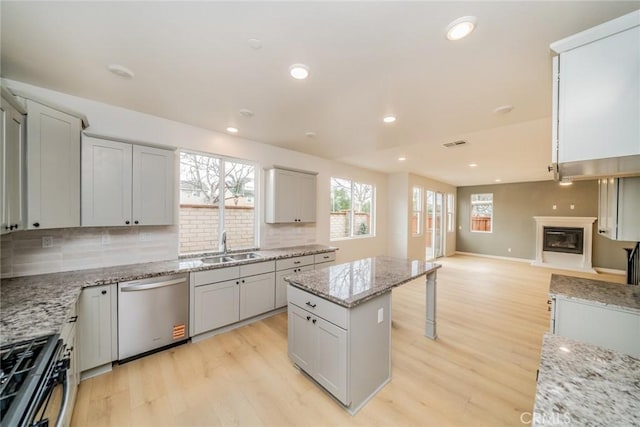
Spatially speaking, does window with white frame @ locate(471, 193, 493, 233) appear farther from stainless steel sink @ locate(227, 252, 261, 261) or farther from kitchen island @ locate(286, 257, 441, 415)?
stainless steel sink @ locate(227, 252, 261, 261)

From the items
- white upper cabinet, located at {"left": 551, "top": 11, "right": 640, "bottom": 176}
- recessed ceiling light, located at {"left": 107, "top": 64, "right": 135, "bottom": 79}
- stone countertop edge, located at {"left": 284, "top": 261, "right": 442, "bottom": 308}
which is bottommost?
stone countertop edge, located at {"left": 284, "top": 261, "right": 442, "bottom": 308}

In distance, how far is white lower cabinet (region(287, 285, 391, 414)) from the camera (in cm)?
178

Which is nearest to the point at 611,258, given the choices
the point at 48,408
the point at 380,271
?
the point at 380,271

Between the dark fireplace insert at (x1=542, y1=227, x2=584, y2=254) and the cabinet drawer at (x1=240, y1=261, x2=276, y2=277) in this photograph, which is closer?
the cabinet drawer at (x1=240, y1=261, x2=276, y2=277)

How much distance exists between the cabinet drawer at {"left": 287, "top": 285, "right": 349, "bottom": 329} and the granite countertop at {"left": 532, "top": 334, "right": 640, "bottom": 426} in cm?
108

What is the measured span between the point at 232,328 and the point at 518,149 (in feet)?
17.7

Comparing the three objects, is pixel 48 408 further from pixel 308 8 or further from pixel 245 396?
pixel 308 8

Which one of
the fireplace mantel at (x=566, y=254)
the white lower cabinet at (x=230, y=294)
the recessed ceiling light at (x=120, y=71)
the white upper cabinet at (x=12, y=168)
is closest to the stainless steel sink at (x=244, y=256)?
the white lower cabinet at (x=230, y=294)

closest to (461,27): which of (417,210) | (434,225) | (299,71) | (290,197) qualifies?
(299,71)

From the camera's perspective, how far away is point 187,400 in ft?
6.29

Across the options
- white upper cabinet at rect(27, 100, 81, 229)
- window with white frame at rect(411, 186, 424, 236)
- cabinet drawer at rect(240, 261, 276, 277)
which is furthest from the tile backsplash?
window with white frame at rect(411, 186, 424, 236)

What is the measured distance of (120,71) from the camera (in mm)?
1987

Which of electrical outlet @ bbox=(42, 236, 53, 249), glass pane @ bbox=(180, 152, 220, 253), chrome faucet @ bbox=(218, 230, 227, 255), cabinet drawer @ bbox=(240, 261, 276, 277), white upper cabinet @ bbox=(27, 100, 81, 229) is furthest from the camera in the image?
chrome faucet @ bbox=(218, 230, 227, 255)

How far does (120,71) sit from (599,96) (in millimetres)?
3177
